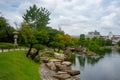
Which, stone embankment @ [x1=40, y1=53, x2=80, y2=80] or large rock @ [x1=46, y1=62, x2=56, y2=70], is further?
large rock @ [x1=46, y1=62, x2=56, y2=70]

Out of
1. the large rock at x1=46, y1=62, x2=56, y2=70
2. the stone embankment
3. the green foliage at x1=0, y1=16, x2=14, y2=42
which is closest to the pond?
the stone embankment

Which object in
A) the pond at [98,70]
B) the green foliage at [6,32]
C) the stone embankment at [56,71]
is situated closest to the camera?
the stone embankment at [56,71]

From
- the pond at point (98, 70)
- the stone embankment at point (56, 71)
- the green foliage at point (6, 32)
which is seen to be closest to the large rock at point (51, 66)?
the stone embankment at point (56, 71)

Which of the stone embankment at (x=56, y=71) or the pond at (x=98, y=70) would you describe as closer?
the stone embankment at (x=56, y=71)

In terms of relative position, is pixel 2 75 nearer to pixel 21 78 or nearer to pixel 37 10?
pixel 21 78

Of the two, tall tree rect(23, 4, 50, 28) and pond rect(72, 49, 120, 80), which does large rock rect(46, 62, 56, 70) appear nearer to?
pond rect(72, 49, 120, 80)

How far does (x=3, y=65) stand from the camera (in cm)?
2153

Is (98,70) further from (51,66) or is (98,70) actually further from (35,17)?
(35,17)

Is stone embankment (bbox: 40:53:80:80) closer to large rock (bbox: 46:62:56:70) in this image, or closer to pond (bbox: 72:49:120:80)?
large rock (bbox: 46:62:56:70)

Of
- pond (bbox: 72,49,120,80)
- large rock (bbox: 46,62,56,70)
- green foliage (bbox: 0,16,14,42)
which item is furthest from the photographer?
green foliage (bbox: 0,16,14,42)

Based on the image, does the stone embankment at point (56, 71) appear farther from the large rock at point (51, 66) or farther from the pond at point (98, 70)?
the pond at point (98, 70)

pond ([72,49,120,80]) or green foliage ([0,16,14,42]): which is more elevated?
green foliage ([0,16,14,42])

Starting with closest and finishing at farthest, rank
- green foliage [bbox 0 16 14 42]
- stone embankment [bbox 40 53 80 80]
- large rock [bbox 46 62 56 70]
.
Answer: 1. stone embankment [bbox 40 53 80 80]
2. large rock [bbox 46 62 56 70]
3. green foliage [bbox 0 16 14 42]

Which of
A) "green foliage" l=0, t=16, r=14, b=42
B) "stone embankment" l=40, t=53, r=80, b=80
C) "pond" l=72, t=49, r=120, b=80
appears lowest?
"pond" l=72, t=49, r=120, b=80
